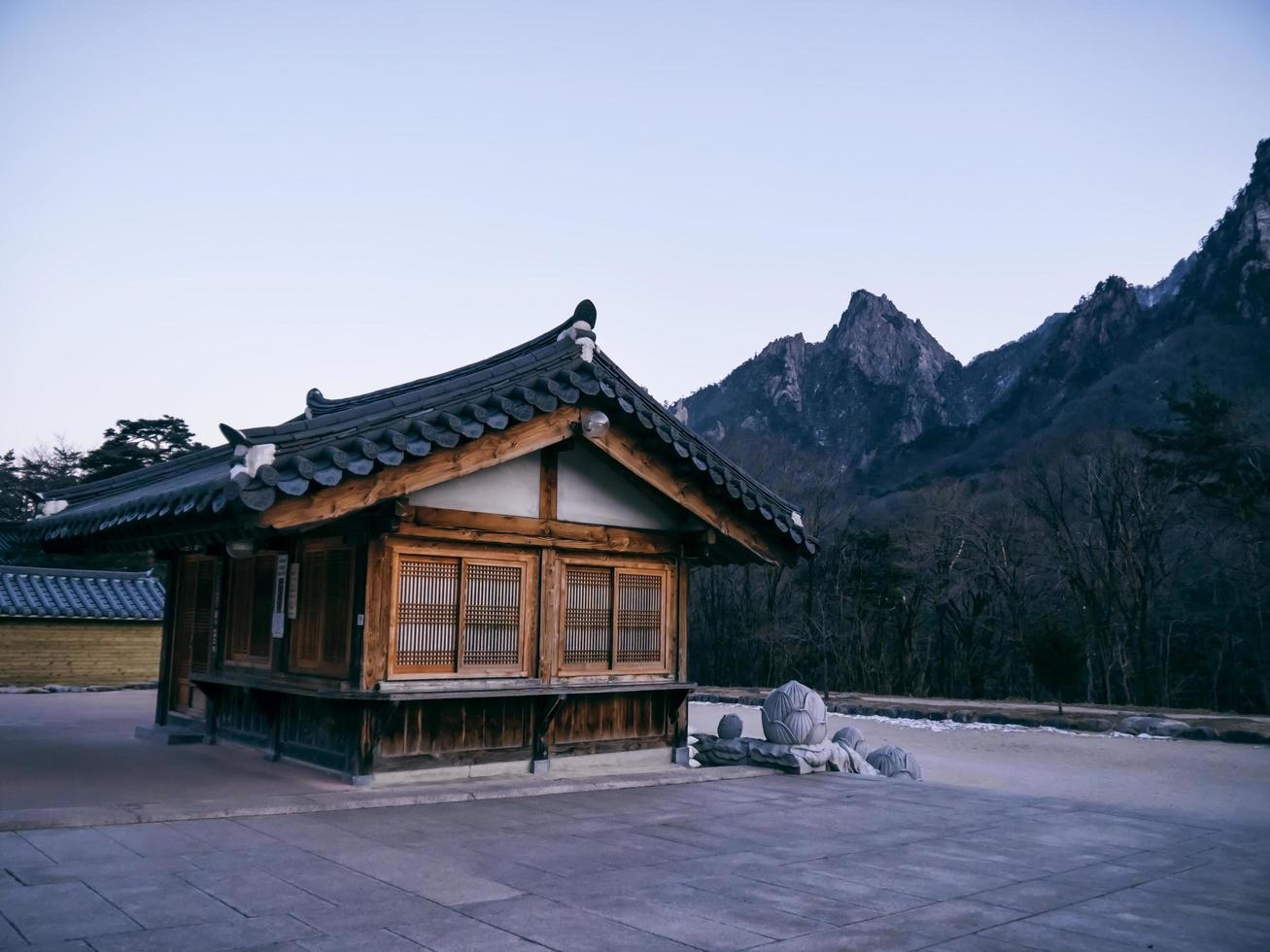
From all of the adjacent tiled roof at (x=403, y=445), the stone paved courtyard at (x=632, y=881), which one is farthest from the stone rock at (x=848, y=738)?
the stone paved courtyard at (x=632, y=881)

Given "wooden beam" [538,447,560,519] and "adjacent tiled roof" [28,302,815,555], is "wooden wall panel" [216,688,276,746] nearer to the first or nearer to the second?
"adjacent tiled roof" [28,302,815,555]

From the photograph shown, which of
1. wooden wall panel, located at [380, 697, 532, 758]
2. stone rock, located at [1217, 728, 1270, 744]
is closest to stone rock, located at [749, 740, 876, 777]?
wooden wall panel, located at [380, 697, 532, 758]

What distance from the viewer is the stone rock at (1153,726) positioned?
21.0m

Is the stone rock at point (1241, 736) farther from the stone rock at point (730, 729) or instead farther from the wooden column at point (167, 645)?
the wooden column at point (167, 645)

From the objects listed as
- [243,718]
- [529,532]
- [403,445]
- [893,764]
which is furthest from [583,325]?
[893,764]

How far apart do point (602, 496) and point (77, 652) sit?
19.6 meters

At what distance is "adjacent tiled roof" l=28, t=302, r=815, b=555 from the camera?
24.5ft

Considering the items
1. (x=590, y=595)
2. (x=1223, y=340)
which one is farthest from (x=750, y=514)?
(x=1223, y=340)

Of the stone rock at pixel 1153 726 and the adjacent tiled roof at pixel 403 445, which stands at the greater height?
the adjacent tiled roof at pixel 403 445

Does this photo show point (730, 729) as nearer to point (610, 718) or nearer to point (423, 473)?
point (610, 718)

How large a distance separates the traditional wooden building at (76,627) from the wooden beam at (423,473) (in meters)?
19.1

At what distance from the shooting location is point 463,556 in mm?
9289

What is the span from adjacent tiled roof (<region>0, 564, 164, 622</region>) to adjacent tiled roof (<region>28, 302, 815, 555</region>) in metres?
12.2

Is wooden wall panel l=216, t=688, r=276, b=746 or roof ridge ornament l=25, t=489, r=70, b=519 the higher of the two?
roof ridge ornament l=25, t=489, r=70, b=519
